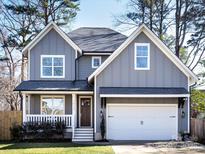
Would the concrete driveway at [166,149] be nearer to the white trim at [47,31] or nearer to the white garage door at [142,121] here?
the white garage door at [142,121]

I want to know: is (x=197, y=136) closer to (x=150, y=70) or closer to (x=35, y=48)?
(x=150, y=70)

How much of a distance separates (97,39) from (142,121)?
8095mm

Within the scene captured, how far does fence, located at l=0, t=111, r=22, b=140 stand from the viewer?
22656mm

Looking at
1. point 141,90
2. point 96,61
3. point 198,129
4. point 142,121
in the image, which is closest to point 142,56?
point 141,90

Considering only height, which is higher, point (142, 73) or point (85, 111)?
point (142, 73)

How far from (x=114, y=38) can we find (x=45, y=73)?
21.2 ft

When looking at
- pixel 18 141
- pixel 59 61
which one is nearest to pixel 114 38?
pixel 59 61

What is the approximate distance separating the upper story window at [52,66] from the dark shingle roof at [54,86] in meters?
0.51

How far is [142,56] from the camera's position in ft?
70.2

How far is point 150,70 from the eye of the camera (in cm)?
2131

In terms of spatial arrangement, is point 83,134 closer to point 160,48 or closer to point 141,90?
point 141,90

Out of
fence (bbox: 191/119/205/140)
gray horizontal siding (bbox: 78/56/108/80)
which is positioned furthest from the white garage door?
gray horizontal siding (bbox: 78/56/108/80)

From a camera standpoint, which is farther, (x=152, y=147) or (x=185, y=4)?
(x=185, y=4)

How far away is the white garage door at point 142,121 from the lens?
69.9 ft
